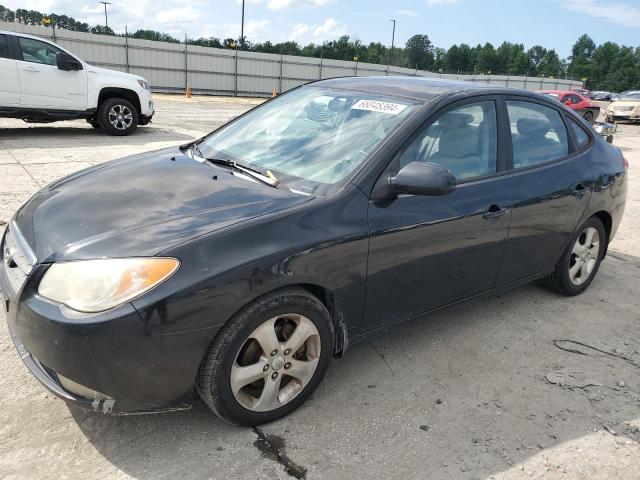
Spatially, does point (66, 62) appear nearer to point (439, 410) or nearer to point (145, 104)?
point (145, 104)

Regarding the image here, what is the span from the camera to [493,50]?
115375 millimetres

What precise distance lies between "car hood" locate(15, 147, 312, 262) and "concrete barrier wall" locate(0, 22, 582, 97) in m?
25.5

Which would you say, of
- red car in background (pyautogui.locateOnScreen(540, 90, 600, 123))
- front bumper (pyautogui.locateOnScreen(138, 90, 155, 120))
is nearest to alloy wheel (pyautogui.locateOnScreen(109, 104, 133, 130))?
front bumper (pyautogui.locateOnScreen(138, 90, 155, 120))

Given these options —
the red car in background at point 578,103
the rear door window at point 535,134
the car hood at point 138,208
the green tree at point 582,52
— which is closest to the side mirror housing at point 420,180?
the car hood at point 138,208

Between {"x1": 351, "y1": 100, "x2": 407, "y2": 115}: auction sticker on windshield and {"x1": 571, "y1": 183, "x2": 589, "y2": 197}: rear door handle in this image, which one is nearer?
{"x1": 351, "y1": 100, "x2": 407, "y2": 115}: auction sticker on windshield

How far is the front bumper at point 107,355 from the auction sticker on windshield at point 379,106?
5.53 ft

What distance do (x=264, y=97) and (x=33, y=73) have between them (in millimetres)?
22740

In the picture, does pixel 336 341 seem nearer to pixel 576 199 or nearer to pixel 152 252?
pixel 152 252

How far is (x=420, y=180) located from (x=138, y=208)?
1.37 meters

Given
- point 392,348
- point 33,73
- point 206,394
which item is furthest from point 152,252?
point 33,73

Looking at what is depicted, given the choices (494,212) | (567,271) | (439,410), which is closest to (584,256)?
(567,271)

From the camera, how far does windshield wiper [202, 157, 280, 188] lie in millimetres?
2861

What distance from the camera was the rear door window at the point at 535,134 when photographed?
3.58m

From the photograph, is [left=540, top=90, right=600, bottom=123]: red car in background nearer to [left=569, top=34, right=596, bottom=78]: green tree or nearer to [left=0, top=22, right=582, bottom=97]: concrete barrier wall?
[left=0, top=22, right=582, bottom=97]: concrete barrier wall
